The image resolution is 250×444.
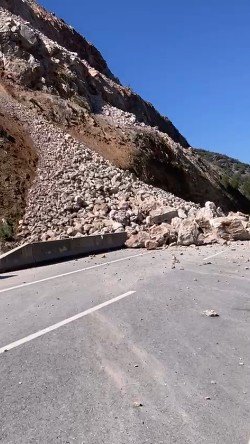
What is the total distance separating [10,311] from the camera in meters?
7.92

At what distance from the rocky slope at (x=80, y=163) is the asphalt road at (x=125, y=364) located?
11.5 m

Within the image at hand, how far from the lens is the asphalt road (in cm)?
363

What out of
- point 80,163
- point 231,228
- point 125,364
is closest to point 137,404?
point 125,364

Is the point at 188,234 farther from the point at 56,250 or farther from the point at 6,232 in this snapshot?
Answer: the point at 6,232

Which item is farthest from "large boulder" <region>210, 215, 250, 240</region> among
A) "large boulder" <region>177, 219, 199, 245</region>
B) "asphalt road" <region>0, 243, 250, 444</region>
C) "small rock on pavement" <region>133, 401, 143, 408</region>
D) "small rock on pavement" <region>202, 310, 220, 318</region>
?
"small rock on pavement" <region>133, 401, 143, 408</region>

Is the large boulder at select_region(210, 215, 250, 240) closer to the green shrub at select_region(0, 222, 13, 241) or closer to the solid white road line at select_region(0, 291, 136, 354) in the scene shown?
the green shrub at select_region(0, 222, 13, 241)

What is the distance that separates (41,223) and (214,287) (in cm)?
1351

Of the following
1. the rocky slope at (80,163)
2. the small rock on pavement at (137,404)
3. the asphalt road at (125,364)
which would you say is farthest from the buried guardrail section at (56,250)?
the small rock on pavement at (137,404)

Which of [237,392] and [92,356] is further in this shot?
[92,356]

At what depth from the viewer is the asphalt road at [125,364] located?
143 inches

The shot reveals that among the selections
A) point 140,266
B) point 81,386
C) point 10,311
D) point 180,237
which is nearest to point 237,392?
point 81,386

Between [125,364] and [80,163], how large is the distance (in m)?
25.3

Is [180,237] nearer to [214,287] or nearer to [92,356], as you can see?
[214,287]

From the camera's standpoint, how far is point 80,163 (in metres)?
29.7
